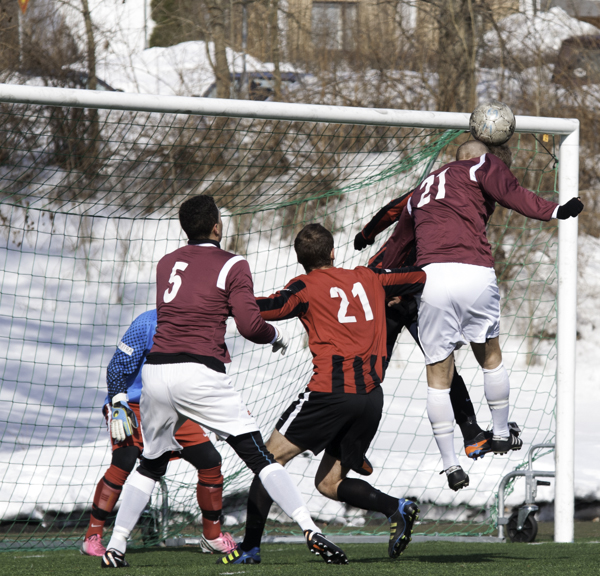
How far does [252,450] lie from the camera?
3.42 m

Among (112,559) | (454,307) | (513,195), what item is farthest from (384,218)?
(112,559)

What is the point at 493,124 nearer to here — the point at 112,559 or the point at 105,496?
the point at 112,559

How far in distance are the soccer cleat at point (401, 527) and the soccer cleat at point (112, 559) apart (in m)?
1.15

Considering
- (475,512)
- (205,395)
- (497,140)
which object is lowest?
(475,512)

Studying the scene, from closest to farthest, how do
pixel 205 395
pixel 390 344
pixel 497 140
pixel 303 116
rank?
pixel 205 395
pixel 497 140
pixel 390 344
pixel 303 116

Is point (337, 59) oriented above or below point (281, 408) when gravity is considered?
above

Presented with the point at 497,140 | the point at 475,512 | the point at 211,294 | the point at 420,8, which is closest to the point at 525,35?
the point at 420,8

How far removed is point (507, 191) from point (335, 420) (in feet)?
4.19

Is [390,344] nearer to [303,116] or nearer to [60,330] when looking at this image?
[303,116]

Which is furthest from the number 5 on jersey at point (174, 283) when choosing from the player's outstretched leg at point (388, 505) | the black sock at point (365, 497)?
the black sock at point (365, 497)

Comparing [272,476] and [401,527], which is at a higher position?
[272,476]

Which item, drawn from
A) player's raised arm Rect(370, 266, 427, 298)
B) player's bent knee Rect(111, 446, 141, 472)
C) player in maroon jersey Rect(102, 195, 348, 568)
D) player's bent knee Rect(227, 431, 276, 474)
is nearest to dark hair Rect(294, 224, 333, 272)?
player's raised arm Rect(370, 266, 427, 298)

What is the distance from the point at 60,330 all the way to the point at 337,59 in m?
6.25

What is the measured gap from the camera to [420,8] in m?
12.6
